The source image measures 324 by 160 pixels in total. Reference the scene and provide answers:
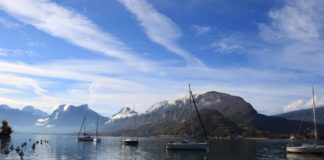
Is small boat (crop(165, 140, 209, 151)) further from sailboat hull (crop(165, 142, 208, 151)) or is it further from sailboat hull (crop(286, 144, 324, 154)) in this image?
sailboat hull (crop(286, 144, 324, 154))

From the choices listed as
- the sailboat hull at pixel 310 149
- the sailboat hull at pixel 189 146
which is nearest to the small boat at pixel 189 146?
the sailboat hull at pixel 189 146

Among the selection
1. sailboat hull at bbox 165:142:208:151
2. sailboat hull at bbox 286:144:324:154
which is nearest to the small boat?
sailboat hull at bbox 165:142:208:151

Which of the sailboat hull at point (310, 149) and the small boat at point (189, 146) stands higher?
the small boat at point (189, 146)

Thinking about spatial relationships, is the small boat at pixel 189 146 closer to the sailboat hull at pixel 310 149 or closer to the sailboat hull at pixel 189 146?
the sailboat hull at pixel 189 146

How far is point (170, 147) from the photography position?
15075 centimetres

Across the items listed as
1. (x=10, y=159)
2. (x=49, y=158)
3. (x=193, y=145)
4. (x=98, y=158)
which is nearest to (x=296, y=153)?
(x=193, y=145)

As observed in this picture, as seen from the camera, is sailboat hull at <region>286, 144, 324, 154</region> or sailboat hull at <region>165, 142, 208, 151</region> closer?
sailboat hull at <region>286, 144, 324, 154</region>

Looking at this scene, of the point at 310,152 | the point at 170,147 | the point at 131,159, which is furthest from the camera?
the point at 170,147

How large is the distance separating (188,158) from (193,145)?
105 ft

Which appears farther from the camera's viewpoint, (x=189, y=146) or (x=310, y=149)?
(x=189, y=146)

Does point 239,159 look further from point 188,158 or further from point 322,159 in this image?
point 322,159

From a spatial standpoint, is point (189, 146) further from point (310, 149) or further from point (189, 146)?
point (310, 149)

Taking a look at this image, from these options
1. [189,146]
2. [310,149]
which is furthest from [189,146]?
[310,149]

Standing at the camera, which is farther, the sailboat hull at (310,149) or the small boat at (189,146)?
the small boat at (189,146)
